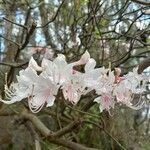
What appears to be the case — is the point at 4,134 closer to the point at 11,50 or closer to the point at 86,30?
the point at 11,50

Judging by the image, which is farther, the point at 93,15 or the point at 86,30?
the point at 86,30

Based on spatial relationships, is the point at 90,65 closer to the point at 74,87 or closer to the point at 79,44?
the point at 74,87

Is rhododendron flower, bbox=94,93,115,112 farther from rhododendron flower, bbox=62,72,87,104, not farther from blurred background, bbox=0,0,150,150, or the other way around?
blurred background, bbox=0,0,150,150

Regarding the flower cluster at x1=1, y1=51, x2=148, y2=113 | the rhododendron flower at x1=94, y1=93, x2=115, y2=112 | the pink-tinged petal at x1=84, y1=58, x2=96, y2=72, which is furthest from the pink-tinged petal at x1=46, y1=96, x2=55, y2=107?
the rhododendron flower at x1=94, y1=93, x2=115, y2=112

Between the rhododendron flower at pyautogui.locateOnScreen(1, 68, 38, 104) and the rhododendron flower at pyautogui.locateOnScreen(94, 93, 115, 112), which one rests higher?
the rhododendron flower at pyautogui.locateOnScreen(1, 68, 38, 104)

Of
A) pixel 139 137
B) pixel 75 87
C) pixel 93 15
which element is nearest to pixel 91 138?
pixel 139 137

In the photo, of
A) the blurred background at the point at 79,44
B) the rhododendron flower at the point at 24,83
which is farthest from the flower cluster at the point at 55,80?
the blurred background at the point at 79,44

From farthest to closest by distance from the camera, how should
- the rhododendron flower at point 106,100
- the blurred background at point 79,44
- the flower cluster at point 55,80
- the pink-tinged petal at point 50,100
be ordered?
the blurred background at point 79,44, the rhododendron flower at point 106,100, the pink-tinged petal at point 50,100, the flower cluster at point 55,80

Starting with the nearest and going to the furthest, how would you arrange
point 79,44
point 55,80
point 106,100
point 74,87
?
Answer: point 55,80 → point 74,87 → point 106,100 → point 79,44

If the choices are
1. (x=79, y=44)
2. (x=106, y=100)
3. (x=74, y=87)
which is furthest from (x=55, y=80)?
(x=79, y=44)

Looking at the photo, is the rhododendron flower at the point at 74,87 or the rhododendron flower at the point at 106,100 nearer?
the rhododendron flower at the point at 74,87

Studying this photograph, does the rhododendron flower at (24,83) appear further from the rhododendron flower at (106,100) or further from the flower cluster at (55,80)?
the rhododendron flower at (106,100)
